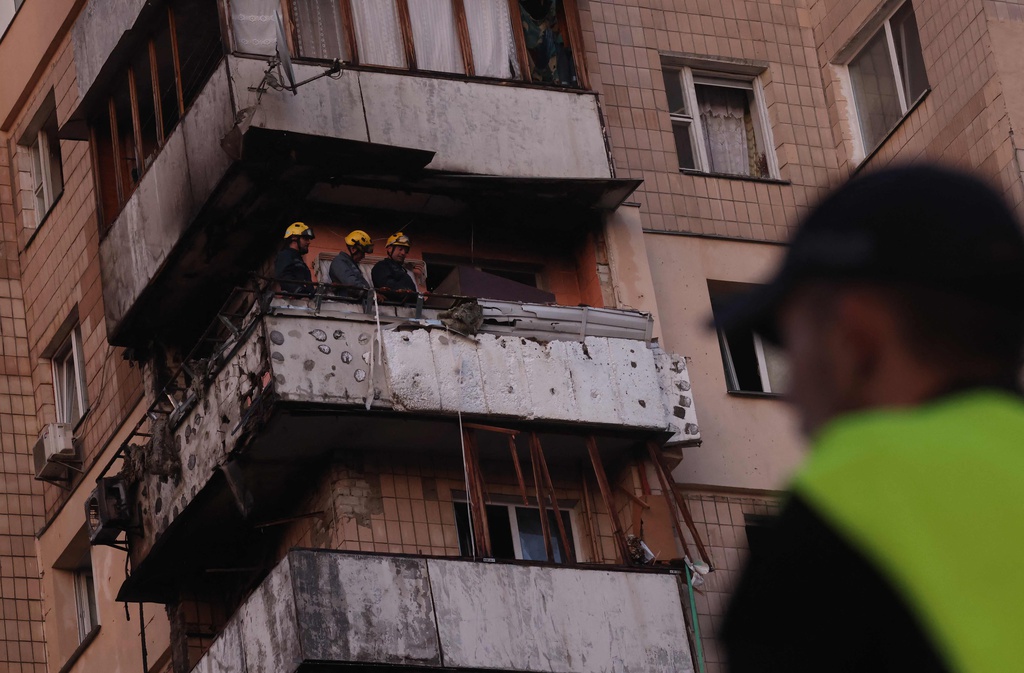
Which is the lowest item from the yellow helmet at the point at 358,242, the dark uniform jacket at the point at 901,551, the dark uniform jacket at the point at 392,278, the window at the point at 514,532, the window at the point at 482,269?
the dark uniform jacket at the point at 901,551

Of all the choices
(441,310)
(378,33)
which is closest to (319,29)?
(378,33)

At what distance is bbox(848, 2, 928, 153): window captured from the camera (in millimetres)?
21031

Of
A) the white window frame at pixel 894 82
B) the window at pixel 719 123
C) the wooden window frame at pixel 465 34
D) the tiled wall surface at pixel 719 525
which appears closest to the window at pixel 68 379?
the wooden window frame at pixel 465 34

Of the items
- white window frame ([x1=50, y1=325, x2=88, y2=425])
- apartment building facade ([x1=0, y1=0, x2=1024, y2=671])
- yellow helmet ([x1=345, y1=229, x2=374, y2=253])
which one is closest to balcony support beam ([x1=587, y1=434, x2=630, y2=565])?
apartment building facade ([x1=0, y1=0, x2=1024, y2=671])

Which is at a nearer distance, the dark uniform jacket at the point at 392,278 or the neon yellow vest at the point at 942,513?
the neon yellow vest at the point at 942,513

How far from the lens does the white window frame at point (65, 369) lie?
902 inches

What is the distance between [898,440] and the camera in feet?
6.19

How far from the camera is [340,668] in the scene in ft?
51.6

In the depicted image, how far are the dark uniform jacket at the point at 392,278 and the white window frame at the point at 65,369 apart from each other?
632cm

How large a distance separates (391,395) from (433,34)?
3.74 meters

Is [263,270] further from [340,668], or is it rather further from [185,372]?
[340,668]

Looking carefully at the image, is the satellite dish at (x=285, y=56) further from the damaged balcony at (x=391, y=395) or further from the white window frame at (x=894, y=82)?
the white window frame at (x=894, y=82)

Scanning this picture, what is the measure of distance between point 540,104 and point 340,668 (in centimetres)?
595

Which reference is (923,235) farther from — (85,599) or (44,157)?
(44,157)
